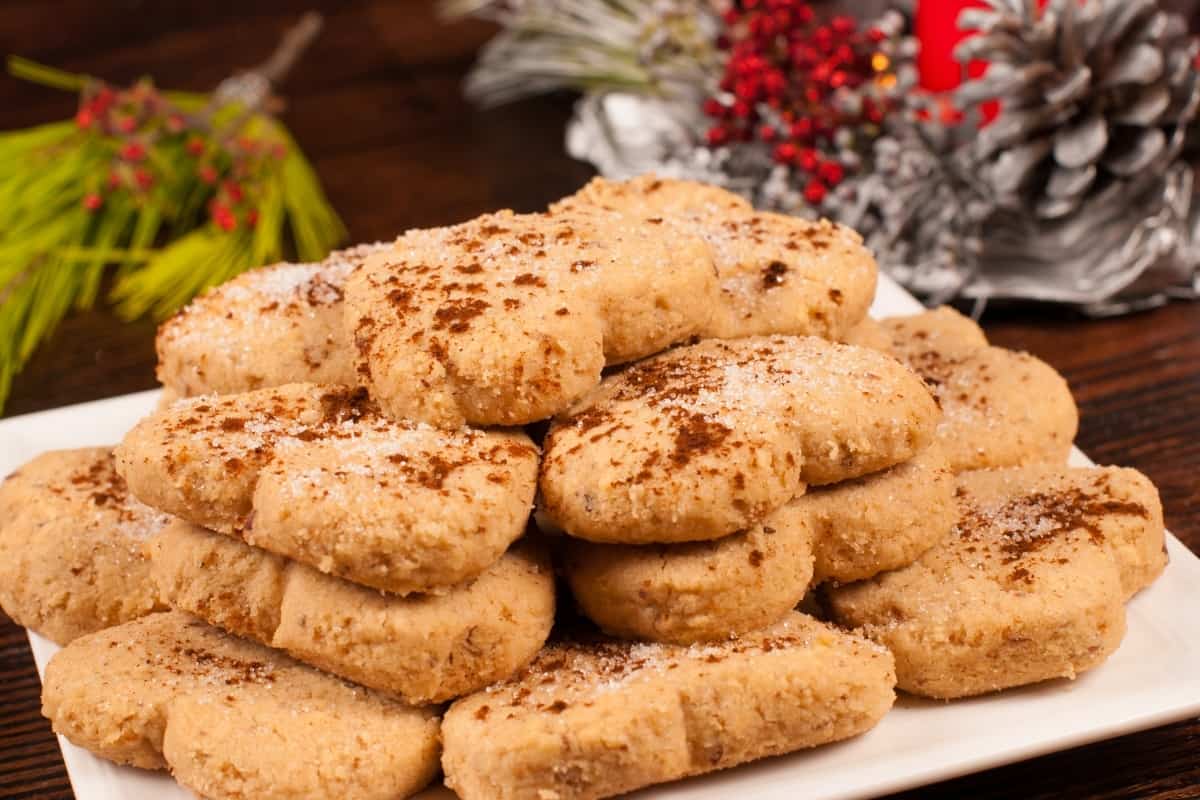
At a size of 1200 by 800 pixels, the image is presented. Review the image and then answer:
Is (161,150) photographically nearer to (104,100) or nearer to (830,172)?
(104,100)

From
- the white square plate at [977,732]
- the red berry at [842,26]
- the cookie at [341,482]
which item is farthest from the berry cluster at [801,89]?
the cookie at [341,482]

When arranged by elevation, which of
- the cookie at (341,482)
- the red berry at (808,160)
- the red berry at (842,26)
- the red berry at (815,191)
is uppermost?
the red berry at (842,26)

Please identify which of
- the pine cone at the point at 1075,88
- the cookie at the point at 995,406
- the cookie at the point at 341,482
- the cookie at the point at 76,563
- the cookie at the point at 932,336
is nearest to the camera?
the cookie at the point at 341,482

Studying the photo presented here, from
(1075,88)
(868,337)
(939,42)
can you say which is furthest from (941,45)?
(868,337)

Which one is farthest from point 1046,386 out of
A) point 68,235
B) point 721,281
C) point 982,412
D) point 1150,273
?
point 68,235

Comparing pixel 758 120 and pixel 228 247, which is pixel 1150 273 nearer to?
pixel 758 120

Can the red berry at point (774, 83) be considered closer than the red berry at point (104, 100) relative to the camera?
Yes

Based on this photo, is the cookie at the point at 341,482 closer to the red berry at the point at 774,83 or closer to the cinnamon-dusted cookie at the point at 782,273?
the cinnamon-dusted cookie at the point at 782,273

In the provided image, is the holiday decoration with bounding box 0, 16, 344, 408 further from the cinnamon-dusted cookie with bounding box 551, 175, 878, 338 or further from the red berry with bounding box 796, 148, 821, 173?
the cinnamon-dusted cookie with bounding box 551, 175, 878, 338
